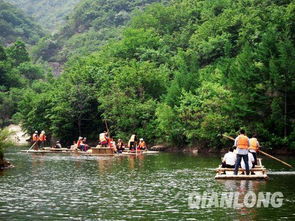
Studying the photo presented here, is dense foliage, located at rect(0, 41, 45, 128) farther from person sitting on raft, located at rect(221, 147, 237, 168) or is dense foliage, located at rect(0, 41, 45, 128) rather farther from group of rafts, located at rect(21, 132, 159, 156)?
person sitting on raft, located at rect(221, 147, 237, 168)

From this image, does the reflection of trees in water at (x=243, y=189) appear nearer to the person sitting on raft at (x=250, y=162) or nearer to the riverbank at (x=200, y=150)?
the person sitting on raft at (x=250, y=162)

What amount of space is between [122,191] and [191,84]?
139ft

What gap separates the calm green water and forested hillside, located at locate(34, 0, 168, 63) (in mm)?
131932

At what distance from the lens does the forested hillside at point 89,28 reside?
17088 centimetres

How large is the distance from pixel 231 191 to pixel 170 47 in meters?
78.7

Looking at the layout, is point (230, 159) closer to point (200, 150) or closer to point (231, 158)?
point (231, 158)

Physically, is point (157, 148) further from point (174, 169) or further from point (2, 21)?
point (2, 21)

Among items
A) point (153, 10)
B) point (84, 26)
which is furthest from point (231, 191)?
Answer: point (84, 26)

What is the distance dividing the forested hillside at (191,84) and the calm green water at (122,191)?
609 inches

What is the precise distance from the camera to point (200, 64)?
85.4 meters

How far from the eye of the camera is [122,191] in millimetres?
26734

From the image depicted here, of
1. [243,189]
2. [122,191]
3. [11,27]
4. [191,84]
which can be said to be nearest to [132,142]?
[191,84]

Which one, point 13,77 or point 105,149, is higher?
point 13,77

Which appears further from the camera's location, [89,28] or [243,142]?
[89,28]
